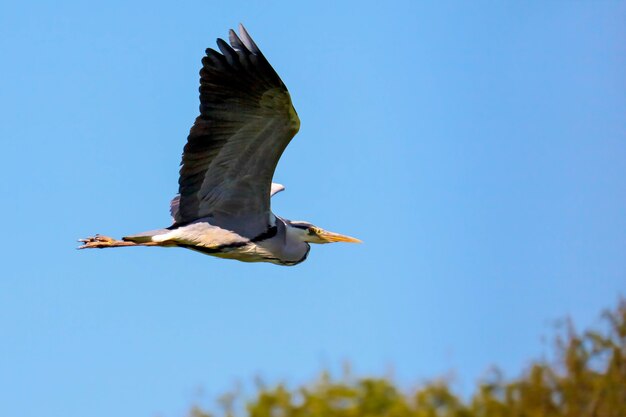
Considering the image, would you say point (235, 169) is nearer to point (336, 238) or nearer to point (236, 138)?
point (236, 138)

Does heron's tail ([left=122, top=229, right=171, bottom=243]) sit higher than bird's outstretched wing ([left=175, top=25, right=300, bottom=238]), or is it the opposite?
bird's outstretched wing ([left=175, top=25, right=300, bottom=238])

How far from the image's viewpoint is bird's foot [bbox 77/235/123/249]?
1302 cm

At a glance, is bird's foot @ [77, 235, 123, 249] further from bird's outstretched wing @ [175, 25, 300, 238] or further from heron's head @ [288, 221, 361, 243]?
heron's head @ [288, 221, 361, 243]

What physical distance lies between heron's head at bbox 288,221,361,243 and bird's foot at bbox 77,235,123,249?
181 centimetres

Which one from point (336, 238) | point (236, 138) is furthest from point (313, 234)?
point (236, 138)

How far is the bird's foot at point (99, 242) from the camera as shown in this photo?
13.0 metres

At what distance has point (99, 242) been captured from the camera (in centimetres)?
1316

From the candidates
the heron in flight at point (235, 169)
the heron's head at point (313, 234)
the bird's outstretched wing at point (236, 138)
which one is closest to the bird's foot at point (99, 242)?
the heron in flight at point (235, 169)

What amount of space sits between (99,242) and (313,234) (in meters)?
2.25

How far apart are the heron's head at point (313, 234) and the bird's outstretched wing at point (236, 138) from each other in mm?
720

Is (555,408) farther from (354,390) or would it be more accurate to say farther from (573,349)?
(354,390)

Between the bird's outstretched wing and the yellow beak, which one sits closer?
the bird's outstretched wing

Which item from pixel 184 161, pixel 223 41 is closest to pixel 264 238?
pixel 184 161

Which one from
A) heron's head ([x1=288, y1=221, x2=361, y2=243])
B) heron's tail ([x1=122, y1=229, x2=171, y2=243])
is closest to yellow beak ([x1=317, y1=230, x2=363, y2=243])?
heron's head ([x1=288, y1=221, x2=361, y2=243])
